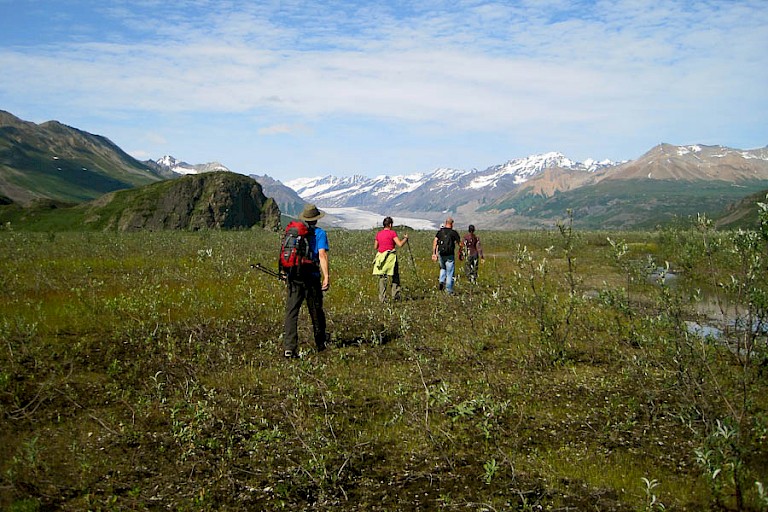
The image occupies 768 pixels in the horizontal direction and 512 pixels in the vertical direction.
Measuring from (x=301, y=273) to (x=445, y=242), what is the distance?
9581 mm

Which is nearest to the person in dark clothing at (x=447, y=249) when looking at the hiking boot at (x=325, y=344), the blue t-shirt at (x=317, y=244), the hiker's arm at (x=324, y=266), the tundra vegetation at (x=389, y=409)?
the tundra vegetation at (x=389, y=409)

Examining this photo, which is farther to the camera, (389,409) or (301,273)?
(301,273)

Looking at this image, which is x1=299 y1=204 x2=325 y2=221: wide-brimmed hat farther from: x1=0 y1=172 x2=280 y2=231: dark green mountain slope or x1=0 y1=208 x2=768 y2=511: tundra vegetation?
x1=0 y1=172 x2=280 y2=231: dark green mountain slope

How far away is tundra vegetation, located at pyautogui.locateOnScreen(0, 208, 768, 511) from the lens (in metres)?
6.40

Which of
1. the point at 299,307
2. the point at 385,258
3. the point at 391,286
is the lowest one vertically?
the point at 391,286

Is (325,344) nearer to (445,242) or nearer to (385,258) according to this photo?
(385,258)

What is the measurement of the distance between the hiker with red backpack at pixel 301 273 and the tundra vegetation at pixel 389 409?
610 mm

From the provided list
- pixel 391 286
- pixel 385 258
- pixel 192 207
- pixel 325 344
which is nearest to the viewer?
pixel 325 344

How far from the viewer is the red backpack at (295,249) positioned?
39.3 feet

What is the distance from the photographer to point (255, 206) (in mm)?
93375

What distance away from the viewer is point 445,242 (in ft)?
67.5

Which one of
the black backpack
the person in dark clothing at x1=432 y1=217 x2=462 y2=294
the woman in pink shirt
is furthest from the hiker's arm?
the black backpack

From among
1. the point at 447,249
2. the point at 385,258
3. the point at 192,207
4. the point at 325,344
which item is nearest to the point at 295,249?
the point at 325,344

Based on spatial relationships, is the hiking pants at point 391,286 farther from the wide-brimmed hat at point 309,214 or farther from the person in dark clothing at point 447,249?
the wide-brimmed hat at point 309,214
